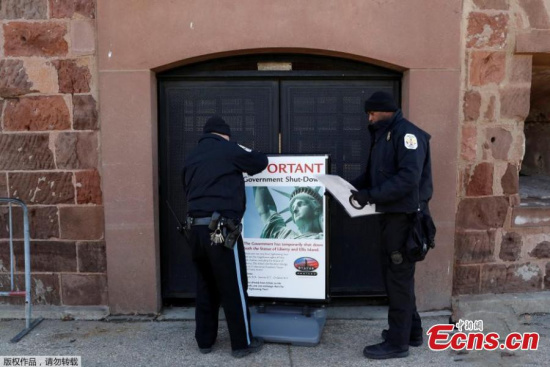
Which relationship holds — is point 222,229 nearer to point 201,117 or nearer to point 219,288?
point 219,288

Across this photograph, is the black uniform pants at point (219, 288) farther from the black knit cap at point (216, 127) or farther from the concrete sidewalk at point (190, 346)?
the black knit cap at point (216, 127)

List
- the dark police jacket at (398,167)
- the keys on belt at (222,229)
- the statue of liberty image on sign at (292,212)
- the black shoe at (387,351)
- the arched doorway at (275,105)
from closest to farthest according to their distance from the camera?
the dark police jacket at (398,167), the keys on belt at (222,229), the black shoe at (387,351), the statue of liberty image on sign at (292,212), the arched doorway at (275,105)

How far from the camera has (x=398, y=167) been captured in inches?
155

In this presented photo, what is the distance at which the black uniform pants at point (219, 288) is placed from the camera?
4081mm

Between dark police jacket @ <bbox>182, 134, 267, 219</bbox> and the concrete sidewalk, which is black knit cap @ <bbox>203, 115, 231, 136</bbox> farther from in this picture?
the concrete sidewalk

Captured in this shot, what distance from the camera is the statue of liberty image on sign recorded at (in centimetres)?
443

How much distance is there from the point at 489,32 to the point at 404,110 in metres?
1.04

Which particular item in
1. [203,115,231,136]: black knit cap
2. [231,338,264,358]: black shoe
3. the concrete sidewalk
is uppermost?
[203,115,231,136]: black knit cap

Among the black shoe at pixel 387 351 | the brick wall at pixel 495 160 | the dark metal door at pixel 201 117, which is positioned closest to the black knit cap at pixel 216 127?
the dark metal door at pixel 201 117

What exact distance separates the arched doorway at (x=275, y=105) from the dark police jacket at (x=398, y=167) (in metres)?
1.03

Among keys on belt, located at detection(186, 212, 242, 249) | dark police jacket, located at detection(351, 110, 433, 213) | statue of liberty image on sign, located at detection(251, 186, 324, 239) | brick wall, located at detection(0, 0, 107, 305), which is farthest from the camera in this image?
brick wall, located at detection(0, 0, 107, 305)

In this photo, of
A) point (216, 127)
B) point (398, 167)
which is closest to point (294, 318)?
point (398, 167)

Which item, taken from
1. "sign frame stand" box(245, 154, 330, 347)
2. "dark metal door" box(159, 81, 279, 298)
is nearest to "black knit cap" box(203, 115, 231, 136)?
"sign frame stand" box(245, 154, 330, 347)

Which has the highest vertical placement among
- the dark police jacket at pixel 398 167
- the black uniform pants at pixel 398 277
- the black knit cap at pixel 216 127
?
the black knit cap at pixel 216 127
